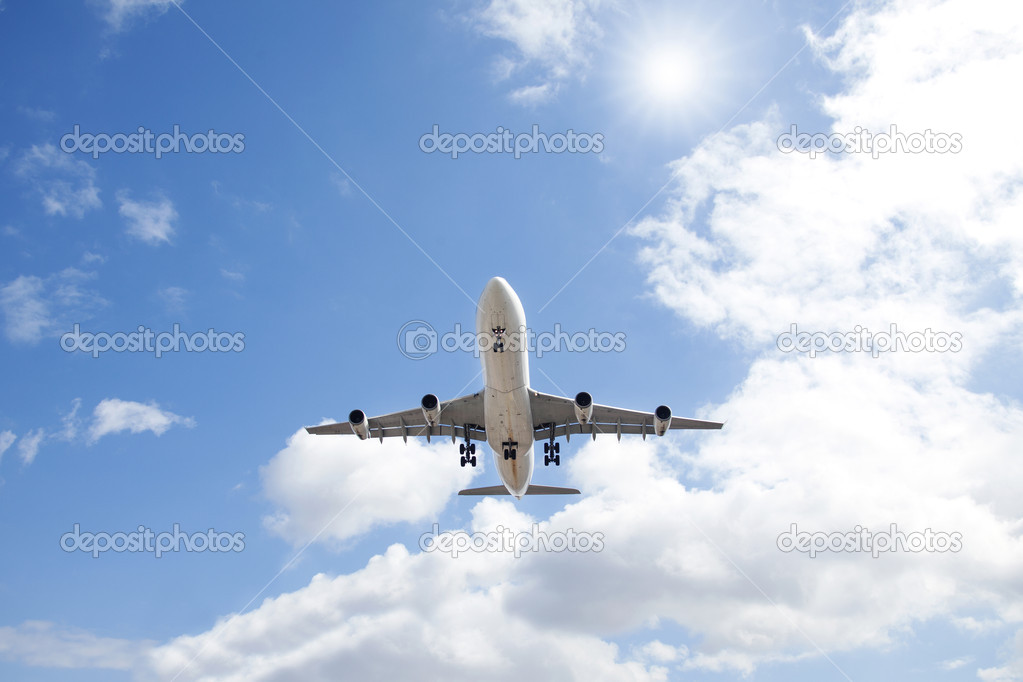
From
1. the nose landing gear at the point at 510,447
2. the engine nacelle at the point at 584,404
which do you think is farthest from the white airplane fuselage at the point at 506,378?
the engine nacelle at the point at 584,404

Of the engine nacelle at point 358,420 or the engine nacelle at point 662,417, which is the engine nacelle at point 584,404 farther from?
the engine nacelle at point 358,420

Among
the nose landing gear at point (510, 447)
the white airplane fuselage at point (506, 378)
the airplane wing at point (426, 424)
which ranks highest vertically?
the airplane wing at point (426, 424)

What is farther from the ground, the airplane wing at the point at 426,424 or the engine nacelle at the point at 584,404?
the airplane wing at the point at 426,424

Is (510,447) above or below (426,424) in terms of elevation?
below

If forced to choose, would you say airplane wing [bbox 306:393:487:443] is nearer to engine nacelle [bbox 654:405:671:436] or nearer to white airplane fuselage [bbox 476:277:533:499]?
white airplane fuselage [bbox 476:277:533:499]

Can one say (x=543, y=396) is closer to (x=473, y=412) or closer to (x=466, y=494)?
(x=473, y=412)

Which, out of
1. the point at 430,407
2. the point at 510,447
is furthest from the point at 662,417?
the point at 430,407

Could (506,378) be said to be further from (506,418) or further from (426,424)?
(426,424)

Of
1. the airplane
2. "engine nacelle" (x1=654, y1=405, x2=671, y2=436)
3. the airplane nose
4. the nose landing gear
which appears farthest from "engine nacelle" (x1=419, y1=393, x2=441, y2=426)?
"engine nacelle" (x1=654, y1=405, x2=671, y2=436)
